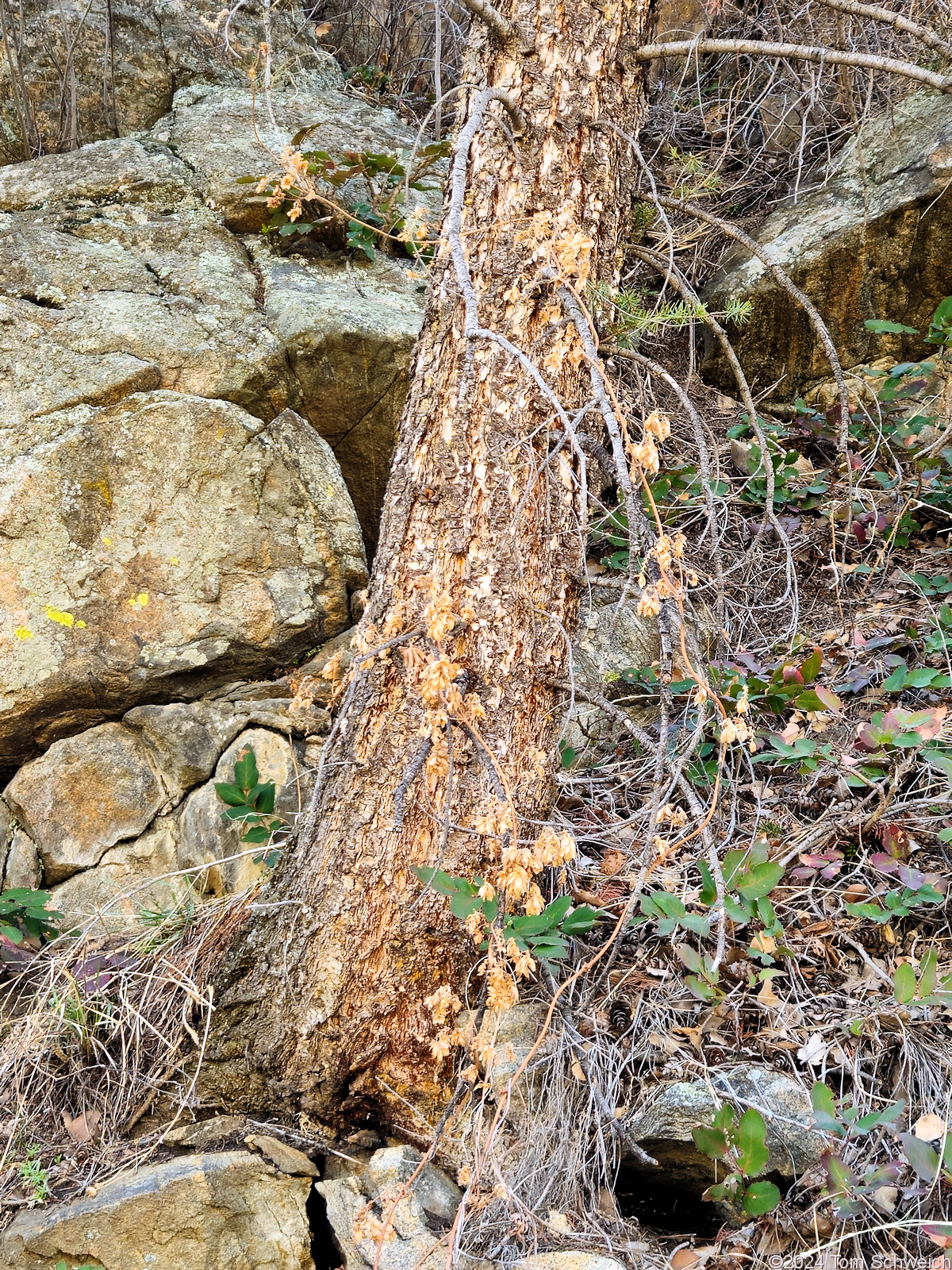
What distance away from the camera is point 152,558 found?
2.95 meters

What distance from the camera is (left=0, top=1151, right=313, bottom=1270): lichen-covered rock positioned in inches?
70.6

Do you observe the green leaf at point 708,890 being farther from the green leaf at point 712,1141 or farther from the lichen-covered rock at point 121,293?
the lichen-covered rock at point 121,293

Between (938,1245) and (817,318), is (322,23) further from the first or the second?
(938,1245)

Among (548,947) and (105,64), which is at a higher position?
(105,64)

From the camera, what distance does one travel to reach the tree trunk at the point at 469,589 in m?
1.90

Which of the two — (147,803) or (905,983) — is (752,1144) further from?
(147,803)

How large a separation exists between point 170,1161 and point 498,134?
7.75 feet

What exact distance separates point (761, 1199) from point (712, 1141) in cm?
12

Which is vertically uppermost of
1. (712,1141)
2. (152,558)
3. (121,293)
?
(121,293)

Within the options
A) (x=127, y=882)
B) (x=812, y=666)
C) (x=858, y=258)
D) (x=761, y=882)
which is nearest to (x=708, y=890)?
(x=761, y=882)

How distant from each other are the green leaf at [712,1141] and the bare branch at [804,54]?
214 cm

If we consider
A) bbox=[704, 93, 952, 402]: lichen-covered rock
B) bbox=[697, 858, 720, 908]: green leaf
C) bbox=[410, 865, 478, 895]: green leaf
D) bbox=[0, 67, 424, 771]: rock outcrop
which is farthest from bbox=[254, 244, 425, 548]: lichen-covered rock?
bbox=[697, 858, 720, 908]: green leaf

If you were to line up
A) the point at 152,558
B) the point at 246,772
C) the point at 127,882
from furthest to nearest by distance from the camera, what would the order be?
the point at 152,558
the point at 127,882
the point at 246,772

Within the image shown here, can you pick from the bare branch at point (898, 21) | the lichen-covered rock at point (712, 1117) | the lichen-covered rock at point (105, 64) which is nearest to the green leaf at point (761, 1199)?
the lichen-covered rock at point (712, 1117)
